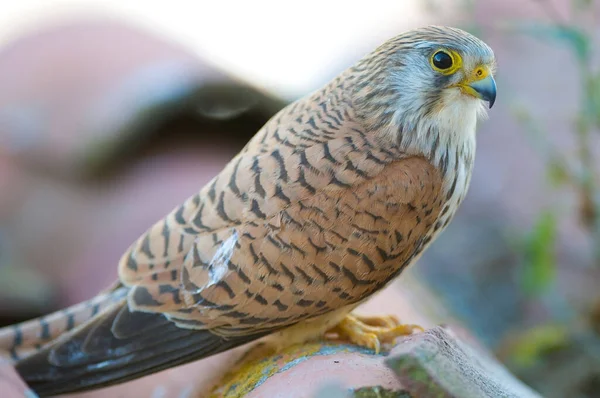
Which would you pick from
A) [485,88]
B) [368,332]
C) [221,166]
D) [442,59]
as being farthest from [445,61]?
[221,166]

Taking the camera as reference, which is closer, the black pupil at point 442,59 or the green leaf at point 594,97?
the black pupil at point 442,59

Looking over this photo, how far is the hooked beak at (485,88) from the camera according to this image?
81.7 inches

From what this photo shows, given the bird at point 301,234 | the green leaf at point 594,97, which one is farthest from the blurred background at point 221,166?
the bird at point 301,234

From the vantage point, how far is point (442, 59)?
2086 mm

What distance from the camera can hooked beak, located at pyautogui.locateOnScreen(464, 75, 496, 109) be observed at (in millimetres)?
2076

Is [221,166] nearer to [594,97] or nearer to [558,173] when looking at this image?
[558,173]

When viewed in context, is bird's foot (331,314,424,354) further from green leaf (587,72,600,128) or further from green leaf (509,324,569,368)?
green leaf (587,72,600,128)

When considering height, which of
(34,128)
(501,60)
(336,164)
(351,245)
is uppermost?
(501,60)

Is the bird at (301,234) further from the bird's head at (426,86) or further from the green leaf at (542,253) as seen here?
the green leaf at (542,253)

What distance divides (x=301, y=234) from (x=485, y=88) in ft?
2.24

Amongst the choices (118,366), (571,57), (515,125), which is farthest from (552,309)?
(118,366)

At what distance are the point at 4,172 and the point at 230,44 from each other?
3.65 metres

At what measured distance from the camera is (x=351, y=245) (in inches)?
77.4

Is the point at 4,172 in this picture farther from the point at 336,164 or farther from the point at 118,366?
the point at 336,164
